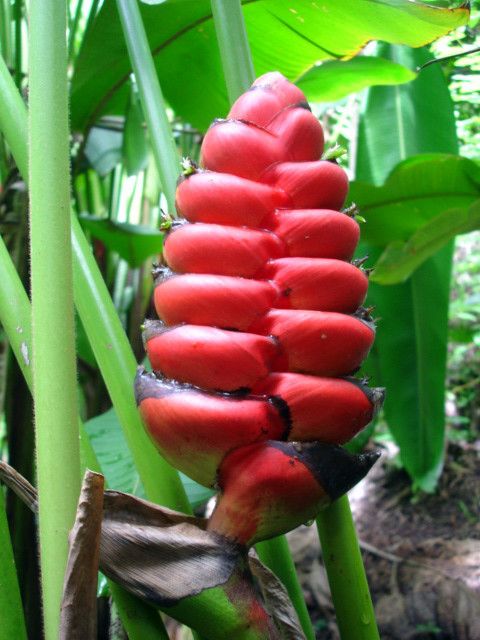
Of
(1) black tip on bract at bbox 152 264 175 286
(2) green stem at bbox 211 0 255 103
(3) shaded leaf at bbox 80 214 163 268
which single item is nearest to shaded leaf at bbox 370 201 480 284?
(3) shaded leaf at bbox 80 214 163 268

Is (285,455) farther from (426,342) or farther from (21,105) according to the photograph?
(426,342)

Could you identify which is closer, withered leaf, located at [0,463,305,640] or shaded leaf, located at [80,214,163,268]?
withered leaf, located at [0,463,305,640]

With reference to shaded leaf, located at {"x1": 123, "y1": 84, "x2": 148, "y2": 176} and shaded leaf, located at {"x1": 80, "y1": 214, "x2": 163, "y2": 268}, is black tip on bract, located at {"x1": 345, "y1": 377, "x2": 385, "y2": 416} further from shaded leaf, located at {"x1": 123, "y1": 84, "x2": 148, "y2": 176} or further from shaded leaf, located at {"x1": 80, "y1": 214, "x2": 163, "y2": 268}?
shaded leaf, located at {"x1": 123, "y1": 84, "x2": 148, "y2": 176}

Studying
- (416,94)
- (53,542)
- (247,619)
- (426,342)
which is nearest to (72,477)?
(53,542)

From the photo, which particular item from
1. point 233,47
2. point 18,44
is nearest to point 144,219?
point 18,44

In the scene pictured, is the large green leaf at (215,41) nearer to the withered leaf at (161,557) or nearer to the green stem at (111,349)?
the green stem at (111,349)

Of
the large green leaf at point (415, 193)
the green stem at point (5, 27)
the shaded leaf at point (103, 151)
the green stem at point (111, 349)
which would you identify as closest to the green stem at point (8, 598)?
the green stem at point (111, 349)
